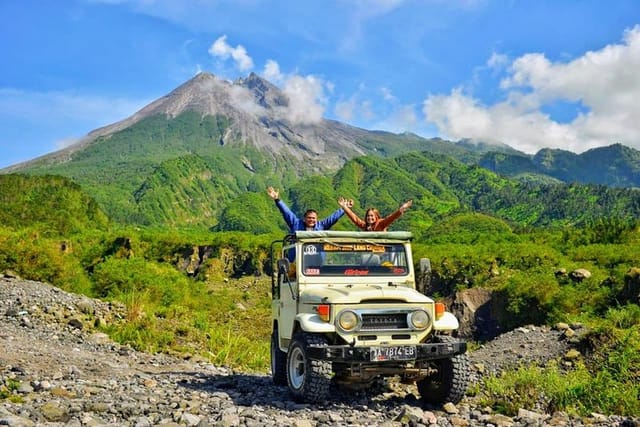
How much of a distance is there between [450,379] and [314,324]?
1.87 metres

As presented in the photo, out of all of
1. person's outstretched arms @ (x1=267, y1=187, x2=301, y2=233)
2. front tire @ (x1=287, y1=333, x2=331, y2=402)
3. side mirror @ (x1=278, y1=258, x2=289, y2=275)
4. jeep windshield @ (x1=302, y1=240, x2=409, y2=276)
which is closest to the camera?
front tire @ (x1=287, y1=333, x2=331, y2=402)

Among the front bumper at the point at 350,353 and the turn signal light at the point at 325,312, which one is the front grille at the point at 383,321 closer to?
the front bumper at the point at 350,353

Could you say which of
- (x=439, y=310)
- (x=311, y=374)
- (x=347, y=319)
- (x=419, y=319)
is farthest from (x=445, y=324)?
(x=311, y=374)

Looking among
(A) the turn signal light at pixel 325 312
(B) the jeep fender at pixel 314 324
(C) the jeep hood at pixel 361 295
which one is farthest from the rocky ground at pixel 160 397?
(C) the jeep hood at pixel 361 295

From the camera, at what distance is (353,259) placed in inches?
332

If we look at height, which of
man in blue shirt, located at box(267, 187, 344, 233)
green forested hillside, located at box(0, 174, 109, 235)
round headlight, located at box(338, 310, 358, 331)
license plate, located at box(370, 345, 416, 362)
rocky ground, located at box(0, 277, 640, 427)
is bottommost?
rocky ground, located at box(0, 277, 640, 427)

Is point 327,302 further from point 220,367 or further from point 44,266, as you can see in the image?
point 44,266

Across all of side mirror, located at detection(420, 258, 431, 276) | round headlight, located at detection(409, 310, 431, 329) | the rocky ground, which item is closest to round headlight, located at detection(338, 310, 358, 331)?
round headlight, located at detection(409, 310, 431, 329)

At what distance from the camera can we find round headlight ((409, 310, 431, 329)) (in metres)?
7.33

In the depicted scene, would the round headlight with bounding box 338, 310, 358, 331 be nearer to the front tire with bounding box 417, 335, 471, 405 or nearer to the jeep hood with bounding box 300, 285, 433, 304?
the jeep hood with bounding box 300, 285, 433, 304

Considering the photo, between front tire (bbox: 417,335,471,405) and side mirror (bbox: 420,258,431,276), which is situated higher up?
side mirror (bbox: 420,258,431,276)

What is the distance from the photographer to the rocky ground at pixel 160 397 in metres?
6.42

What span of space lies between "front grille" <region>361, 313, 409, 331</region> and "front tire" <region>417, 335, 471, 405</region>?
0.56 meters

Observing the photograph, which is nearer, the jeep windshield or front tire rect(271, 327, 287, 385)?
the jeep windshield
